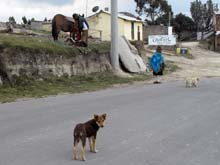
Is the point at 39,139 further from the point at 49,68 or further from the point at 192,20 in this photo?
the point at 192,20

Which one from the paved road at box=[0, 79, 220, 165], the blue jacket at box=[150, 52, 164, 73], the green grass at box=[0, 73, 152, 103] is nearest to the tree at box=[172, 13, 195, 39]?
the green grass at box=[0, 73, 152, 103]

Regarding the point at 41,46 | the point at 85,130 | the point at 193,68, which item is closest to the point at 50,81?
the point at 41,46

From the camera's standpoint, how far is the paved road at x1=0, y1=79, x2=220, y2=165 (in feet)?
26.1

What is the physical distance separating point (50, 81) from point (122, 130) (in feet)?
34.1

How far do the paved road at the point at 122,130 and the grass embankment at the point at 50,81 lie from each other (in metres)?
1.61

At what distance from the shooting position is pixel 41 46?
71.3 ft

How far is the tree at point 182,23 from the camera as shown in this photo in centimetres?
9862

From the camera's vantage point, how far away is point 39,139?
30.7ft

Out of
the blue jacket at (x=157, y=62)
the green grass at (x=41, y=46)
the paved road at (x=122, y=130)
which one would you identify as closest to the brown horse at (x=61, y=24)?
the green grass at (x=41, y=46)

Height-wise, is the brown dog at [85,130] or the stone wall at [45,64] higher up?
the stone wall at [45,64]

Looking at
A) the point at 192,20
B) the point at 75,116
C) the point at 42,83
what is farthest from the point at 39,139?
the point at 192,20

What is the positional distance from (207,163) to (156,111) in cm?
558

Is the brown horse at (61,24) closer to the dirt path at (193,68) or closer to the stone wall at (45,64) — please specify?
the stone wall at (45,64)

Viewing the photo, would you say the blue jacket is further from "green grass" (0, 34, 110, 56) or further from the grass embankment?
"green grass" (0, 34, 110, 56)
